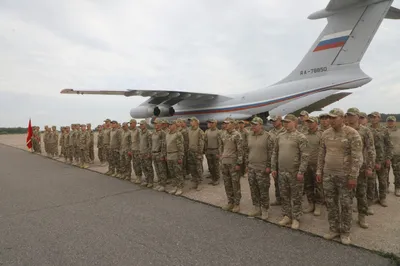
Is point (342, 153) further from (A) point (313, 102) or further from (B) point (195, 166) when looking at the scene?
(A) point (313, 102)

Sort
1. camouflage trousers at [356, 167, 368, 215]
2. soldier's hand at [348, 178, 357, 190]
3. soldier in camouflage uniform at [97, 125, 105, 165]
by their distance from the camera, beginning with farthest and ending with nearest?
soldier in camouflage uniform at [97, 125, 105, 165]
camouflage trousers at [356, 167, 368, 215]
soldier's hand at [348, 178, 357, 190]

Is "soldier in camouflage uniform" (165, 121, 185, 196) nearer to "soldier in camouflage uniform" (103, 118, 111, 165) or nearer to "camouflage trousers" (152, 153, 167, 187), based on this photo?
"camouflage trousers" (152, 153, 167, 187)

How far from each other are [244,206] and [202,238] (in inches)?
68.0

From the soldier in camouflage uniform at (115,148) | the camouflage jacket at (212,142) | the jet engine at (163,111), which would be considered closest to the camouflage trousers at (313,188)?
the camouflage jacket at (212,142)

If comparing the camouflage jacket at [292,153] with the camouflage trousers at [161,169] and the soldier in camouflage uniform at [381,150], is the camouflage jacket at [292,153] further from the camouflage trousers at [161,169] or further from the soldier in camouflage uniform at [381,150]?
the camouflage trousers at [161,169]

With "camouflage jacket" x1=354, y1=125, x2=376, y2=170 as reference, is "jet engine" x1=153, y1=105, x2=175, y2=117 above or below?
above

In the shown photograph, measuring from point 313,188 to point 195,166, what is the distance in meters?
3.05

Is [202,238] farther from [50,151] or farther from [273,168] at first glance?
[50,151]

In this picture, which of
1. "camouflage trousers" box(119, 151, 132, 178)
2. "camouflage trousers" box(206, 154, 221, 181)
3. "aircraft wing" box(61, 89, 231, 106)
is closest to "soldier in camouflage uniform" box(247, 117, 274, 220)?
"camouflage trousers" box(206, 154, 221, 181)

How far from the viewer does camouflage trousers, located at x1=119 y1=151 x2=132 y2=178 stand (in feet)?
26.3

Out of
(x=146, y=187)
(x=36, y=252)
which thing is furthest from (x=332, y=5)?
(x=36, y=252)

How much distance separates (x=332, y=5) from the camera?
33.5 ft

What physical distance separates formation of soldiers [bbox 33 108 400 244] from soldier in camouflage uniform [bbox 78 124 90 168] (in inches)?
111

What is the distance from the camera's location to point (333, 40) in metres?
10.7
